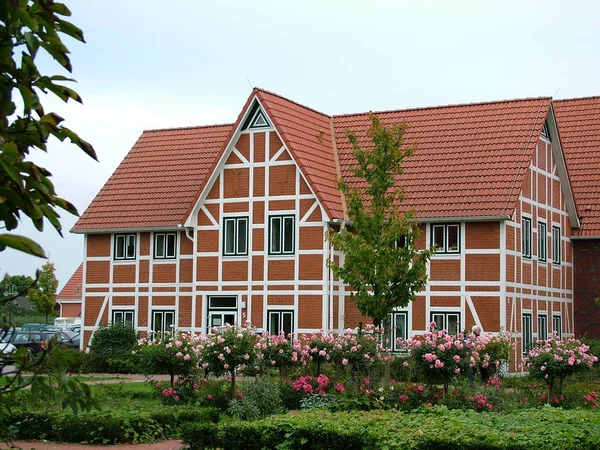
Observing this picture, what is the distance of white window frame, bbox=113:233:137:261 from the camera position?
3656 cm

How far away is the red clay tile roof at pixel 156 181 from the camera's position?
36.4m

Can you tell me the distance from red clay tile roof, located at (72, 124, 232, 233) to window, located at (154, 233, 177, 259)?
64cm

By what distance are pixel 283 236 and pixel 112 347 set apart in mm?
7278

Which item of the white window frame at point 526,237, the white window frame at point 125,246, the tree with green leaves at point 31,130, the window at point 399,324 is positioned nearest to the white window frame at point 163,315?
the white window frame at point 125,246

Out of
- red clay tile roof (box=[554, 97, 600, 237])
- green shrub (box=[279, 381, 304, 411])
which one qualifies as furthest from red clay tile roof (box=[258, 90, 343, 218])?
green shrub (box=[279, 381, 304, 411])

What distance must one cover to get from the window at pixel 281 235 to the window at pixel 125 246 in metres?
6.39

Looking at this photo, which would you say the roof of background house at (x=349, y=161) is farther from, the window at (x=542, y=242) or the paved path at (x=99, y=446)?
the paved path at (x=99, y=446)

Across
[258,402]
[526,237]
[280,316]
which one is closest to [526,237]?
[526,237]

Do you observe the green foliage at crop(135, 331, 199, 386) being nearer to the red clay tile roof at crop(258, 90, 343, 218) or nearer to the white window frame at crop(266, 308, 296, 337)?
the white window frame at crop(266, 308, 296, 337)

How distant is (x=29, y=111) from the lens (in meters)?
3.45

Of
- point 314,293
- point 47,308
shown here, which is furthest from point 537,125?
point 47,308

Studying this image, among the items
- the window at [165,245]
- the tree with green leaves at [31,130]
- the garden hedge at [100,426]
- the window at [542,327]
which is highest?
the window at [165,245]

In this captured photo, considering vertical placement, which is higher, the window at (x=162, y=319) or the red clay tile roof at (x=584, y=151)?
the red clay tile roof at (x=584, y=151)

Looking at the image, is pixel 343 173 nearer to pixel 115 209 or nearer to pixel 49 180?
pixel 115 209
